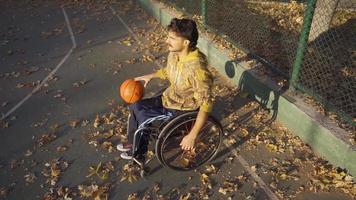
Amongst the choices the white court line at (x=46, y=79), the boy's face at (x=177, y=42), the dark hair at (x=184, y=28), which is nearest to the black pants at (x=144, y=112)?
the boy's face at (x=177, y=42)

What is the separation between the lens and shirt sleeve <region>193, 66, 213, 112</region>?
3812 mm

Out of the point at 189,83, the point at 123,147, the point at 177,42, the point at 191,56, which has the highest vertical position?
the point at 177,42

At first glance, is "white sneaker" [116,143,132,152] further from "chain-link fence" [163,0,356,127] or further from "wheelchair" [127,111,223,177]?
"chain-link fence" [163,0,356,127]

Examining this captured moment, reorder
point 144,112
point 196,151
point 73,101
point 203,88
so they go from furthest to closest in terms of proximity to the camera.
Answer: point 73,101 → point 196,151 → point 144,112 → point 203,88

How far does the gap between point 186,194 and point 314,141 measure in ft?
6.29

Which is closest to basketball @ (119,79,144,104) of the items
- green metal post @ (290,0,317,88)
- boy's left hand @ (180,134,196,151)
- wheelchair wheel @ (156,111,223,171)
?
wheelchair wheel @ (156,111,223,171)

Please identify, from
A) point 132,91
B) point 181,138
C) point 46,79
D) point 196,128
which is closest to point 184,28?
point 196,128

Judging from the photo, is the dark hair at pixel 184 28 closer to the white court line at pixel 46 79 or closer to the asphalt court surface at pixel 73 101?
the asphalt court surface at pixel 73 101

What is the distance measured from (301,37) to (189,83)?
6.54 ft

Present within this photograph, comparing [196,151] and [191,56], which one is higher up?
[191,56]

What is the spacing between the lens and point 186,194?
14.0ft

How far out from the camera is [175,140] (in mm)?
5008

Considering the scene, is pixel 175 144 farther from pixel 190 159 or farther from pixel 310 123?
pixel 310 123

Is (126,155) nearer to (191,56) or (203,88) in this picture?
(203,88)
